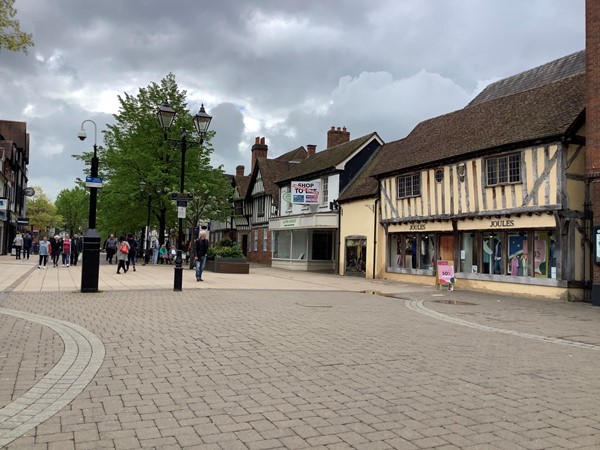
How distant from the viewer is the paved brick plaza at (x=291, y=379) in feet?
13.2

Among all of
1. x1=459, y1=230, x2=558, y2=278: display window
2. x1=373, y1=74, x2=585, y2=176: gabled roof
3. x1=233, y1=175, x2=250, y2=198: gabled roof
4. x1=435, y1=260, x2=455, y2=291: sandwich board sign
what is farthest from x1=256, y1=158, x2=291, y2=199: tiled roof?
x1=435, y1=260, x2=455, y2=291: sandwich board sign

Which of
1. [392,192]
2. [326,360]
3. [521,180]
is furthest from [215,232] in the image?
[326,360]

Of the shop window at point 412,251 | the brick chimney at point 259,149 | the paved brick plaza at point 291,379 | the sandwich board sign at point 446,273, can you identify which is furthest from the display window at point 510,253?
the brick chimney at point 259,149

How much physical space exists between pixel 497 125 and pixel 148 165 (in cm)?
2161

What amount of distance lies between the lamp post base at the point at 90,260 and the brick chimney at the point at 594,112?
14.0 m

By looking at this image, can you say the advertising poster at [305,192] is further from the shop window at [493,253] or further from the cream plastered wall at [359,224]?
the shop window at [493,253]

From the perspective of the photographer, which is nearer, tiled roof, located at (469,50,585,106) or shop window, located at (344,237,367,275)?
tiled roof, located at (469,50,585,106)

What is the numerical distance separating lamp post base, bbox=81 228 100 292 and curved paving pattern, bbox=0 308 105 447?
5328 millimetres

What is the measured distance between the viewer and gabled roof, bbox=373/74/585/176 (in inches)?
677

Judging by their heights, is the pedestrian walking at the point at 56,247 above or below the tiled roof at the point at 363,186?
below

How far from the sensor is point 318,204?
106ft

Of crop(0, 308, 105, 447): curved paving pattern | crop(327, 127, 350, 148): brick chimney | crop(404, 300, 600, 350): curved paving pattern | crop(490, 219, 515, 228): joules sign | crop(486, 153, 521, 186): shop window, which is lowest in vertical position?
crop(404, 300, 600, 350): curved paving pattern

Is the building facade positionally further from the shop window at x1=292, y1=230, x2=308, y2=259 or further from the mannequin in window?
the mannequin in window

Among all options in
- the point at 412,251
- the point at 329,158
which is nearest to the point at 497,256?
the point at 412,251
